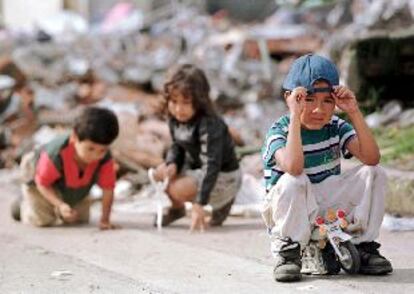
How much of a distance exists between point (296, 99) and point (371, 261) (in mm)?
809

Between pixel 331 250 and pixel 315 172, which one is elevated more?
pixel 315 172

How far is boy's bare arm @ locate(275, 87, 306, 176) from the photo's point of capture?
4.12 metres

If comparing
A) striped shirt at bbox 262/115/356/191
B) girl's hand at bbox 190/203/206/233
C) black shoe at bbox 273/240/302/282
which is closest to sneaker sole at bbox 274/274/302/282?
black shoe at bbox 273/240/302/282

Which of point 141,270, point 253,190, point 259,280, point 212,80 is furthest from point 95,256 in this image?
point 212,80

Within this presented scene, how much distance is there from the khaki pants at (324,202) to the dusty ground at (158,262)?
0.22 meters

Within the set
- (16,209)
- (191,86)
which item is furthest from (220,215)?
(16,209)

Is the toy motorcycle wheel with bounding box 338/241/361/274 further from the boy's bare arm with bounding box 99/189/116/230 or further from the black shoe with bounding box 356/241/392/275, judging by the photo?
the boy's bare arm with bounding box 99/189/116/230

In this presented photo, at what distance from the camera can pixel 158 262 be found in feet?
16.2

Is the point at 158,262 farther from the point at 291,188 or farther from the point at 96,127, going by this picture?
the point at 96,127

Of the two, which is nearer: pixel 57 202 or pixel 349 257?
pixel 349 257

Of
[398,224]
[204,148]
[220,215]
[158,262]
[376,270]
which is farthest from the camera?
[220,215]

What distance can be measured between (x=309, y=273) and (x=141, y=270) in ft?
2.84

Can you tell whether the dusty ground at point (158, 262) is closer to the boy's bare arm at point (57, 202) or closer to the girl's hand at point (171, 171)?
the boy's bare arm at point (57, 202)

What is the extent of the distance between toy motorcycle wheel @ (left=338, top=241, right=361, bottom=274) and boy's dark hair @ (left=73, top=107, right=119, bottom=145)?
2234 millimetres
